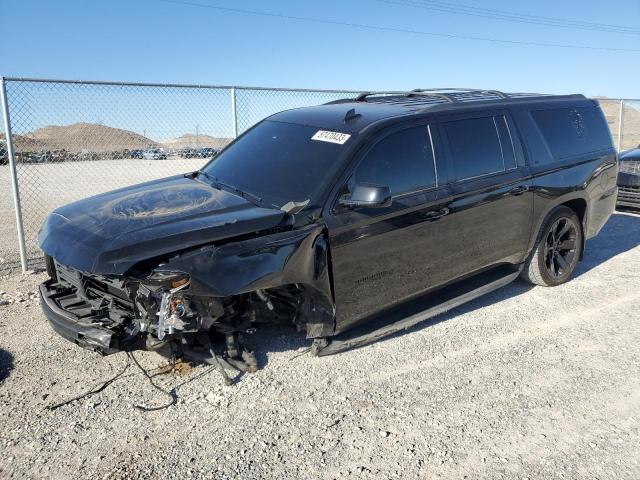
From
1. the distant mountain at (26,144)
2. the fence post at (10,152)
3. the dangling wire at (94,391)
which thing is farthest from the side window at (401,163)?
the distant mountain at (26,144)

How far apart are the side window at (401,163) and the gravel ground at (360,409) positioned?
4.25ft

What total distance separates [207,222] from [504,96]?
354 cm

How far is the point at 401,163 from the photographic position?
405cm

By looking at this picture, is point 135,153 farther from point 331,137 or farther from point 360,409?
point 360,409

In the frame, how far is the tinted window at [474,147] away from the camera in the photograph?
14.4 ft

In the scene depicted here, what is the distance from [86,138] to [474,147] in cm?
804

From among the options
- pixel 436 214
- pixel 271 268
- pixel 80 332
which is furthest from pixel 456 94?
pixel 80 332

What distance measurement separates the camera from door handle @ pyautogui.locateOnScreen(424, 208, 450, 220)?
411 cm

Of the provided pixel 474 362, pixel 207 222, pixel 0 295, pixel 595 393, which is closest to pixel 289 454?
pixel 207 222

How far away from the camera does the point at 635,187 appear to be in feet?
29.2

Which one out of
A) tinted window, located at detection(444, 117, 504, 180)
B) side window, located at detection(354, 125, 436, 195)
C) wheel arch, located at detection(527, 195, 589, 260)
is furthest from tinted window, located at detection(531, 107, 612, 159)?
side window, located at detection(354, 125, 436, 195)

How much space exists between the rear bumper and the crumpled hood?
418 mm

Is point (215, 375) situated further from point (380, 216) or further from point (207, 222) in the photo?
point (380, 216)

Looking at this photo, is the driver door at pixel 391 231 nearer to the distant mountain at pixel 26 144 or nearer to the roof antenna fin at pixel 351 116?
the roof antenna fin at pixel 351 116
